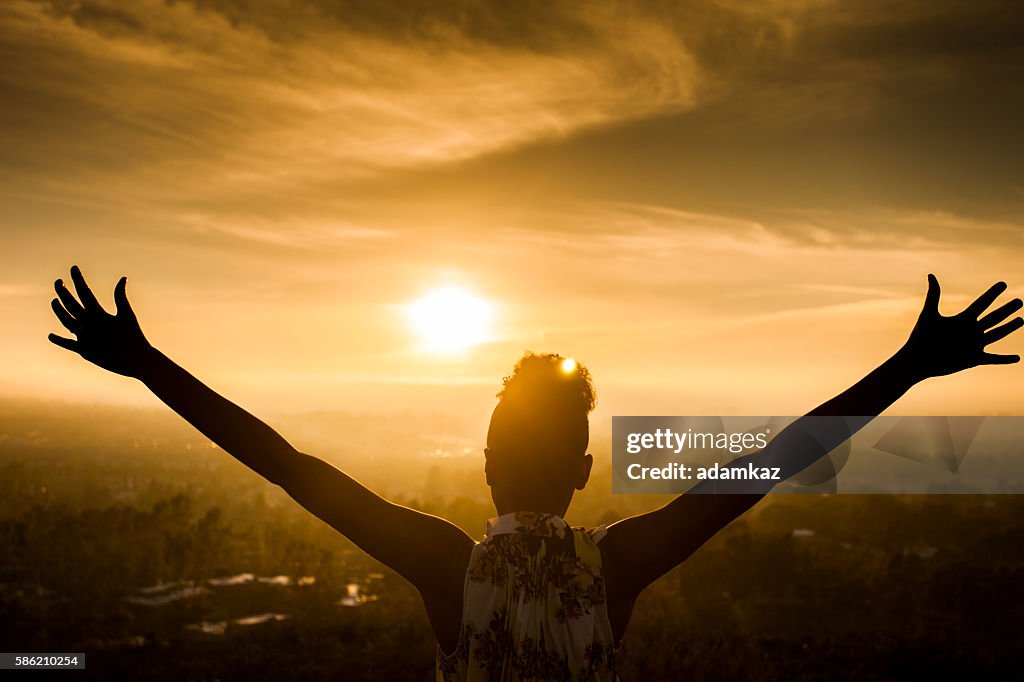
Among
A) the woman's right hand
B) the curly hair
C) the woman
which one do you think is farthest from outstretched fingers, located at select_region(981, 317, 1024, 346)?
the woman's right hand

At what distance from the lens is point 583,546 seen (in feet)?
7.98

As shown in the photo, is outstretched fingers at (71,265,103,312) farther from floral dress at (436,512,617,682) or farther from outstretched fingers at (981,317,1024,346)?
outstretched fingers at (981,317,1024,346)

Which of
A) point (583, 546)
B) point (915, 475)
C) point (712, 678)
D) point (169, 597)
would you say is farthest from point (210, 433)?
point (915, 475)

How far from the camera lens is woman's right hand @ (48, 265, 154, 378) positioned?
252 centimetres

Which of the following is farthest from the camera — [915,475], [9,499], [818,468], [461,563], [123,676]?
[915,475]

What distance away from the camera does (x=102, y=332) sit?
2.54 metres

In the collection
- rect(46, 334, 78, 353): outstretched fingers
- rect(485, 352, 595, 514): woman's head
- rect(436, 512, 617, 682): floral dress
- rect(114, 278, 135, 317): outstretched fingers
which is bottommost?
rect(436, 512, 617, 682): floral dress

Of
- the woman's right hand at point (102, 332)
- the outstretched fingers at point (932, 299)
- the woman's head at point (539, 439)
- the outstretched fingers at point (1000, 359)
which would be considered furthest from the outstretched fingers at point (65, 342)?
the outstretched fingers at point (1000, 359)

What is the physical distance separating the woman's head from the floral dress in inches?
3.2

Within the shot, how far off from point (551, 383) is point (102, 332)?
1.58 metres

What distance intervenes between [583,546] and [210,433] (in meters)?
1.31

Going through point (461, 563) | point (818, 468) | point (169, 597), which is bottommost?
point (169, 597)

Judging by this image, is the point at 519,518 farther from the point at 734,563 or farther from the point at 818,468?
the point at 734,563

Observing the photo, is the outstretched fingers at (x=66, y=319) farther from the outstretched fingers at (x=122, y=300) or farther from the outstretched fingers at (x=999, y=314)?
the outstretched fingers at (x=999, y=314)
